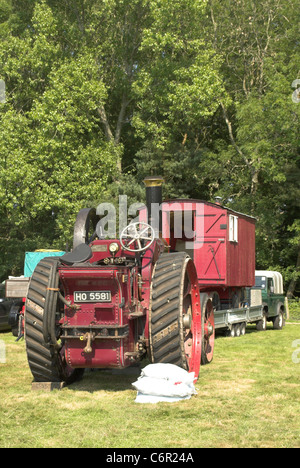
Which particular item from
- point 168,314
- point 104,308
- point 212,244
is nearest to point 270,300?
point 212,244

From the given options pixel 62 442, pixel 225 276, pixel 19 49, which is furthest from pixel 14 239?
pixel 62 442

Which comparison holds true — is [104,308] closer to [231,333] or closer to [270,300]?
[231,333]

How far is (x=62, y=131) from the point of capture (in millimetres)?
26031

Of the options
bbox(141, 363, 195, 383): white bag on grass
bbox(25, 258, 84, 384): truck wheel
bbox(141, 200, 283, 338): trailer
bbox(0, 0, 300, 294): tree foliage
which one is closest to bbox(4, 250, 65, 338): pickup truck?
bbox(25, 258, 84, 384): truck wheel

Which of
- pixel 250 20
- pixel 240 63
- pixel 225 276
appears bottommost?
pixel 225 276

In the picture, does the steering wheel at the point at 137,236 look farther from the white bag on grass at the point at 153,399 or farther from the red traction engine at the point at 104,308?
the white bag on grass at the point at 153,399

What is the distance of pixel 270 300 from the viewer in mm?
18625

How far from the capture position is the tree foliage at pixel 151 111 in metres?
26.1

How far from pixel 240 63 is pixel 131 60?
5.52m

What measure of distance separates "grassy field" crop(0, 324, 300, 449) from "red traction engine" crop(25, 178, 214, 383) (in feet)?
1.43

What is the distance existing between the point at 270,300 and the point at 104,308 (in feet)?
42.1

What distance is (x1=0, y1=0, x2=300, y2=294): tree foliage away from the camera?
2612cm
